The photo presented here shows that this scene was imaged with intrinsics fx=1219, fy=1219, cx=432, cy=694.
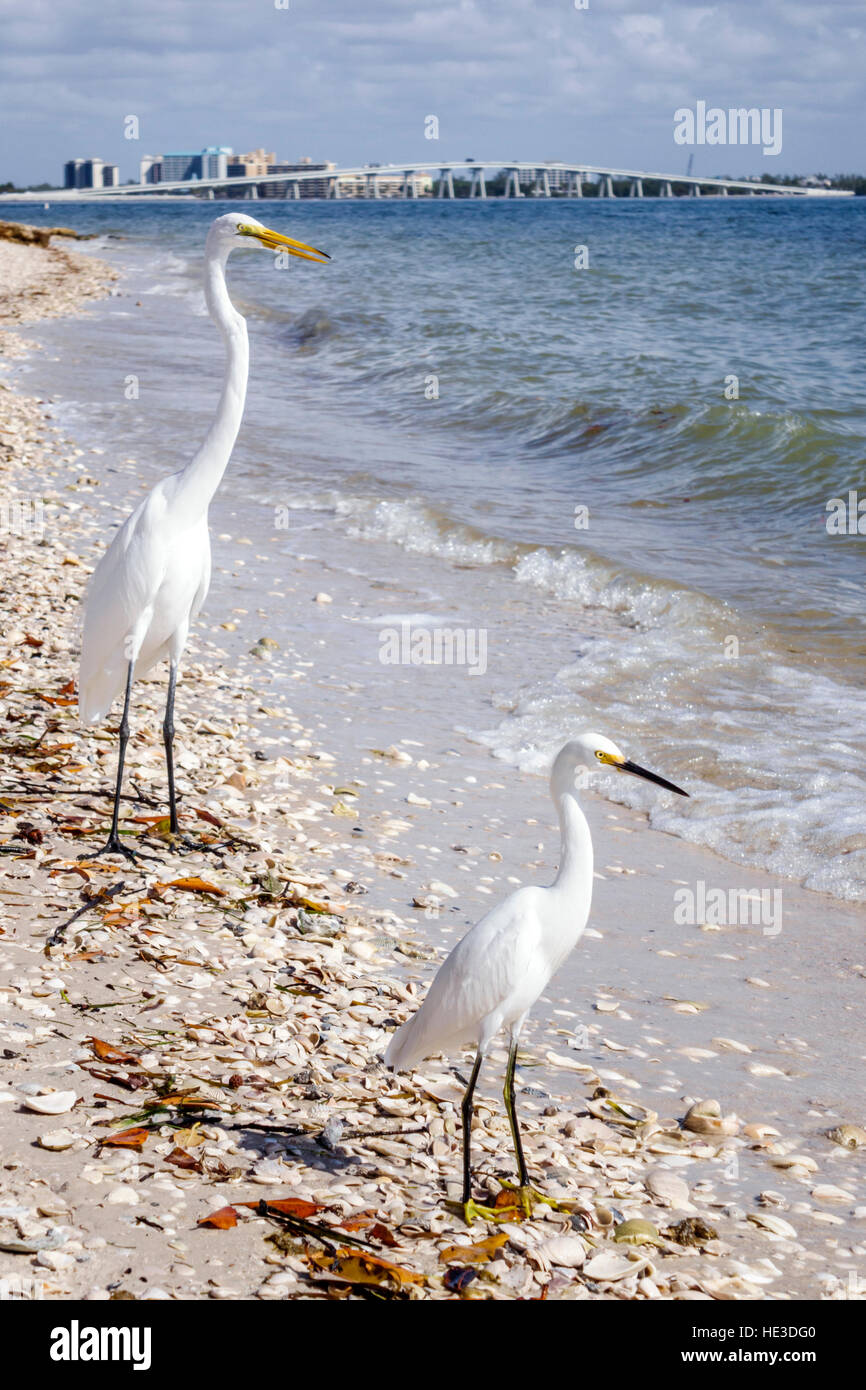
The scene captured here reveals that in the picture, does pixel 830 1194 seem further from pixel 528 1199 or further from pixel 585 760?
pixel 585 760

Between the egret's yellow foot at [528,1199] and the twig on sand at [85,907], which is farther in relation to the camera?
the twig on sand at [85,907]

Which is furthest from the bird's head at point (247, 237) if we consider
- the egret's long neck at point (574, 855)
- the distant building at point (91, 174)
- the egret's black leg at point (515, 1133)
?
the distant building at point (91, 174)

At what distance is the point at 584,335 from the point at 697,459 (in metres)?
8.34

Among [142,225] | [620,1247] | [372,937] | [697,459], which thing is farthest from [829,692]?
[142,225]

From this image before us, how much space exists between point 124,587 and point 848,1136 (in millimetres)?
3097

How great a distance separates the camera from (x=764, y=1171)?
3.35 m

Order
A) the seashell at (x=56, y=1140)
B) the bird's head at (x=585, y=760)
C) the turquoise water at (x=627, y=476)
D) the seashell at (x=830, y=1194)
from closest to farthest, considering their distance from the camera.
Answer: the seashell at (x=56, y=1140) < the bird's head at (x=585, y=760) < the seashell at (x=830, y=1194) < the turquoise water at (x=627, y=476)

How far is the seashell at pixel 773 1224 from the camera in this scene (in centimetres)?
305

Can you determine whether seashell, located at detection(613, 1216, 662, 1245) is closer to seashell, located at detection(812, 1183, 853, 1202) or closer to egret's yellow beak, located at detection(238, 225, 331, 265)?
seashell, located at detection(812, 1183, 853, 1202)

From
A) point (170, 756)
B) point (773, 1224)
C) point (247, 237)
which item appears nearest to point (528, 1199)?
point (773, 1224)

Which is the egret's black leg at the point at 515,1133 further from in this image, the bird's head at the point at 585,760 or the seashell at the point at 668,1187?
the bird's head at the point at 585,760

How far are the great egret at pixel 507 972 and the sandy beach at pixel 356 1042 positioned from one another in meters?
0.27

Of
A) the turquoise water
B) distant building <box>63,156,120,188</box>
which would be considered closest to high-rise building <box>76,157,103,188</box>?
distant building <box>63,156,120,188</box>

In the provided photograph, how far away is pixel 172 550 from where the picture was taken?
4.62 meters
